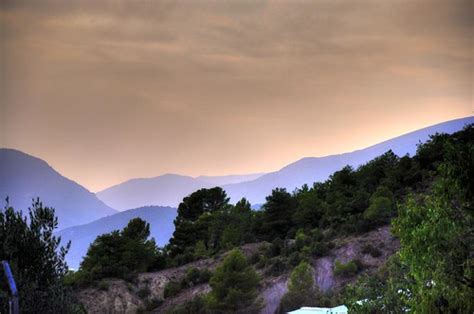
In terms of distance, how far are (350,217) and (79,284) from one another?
→ 21.0 meters

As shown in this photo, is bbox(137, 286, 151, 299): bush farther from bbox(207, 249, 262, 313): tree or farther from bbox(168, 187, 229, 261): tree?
bbox(168, 187, 229, 261): tree

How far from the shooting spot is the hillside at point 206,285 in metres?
42.8

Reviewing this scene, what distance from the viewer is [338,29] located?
185ft

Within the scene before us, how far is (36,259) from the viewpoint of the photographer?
62.2 feet

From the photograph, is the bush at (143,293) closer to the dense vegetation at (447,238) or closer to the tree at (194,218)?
the tree at (194,218)

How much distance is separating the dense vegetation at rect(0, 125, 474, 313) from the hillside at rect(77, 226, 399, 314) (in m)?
0.72

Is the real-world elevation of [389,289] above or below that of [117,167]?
below

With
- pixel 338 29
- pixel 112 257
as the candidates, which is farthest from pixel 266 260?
pixel 338 29

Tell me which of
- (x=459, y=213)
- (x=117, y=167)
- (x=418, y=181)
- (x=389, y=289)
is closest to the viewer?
(x=459, y=213)

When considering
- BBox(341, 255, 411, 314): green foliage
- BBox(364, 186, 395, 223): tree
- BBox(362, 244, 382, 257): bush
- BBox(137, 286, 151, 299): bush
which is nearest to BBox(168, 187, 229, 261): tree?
BBox(137, 286, 151, 299): bush

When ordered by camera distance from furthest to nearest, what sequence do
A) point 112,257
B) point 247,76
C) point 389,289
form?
point 247,76
point 112,257
point 389,289

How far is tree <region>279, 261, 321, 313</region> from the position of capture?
36.6 metres

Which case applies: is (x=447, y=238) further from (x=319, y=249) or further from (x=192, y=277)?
(x=192, y=277)

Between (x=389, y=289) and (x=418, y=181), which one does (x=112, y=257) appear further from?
(x=389, y=289)
